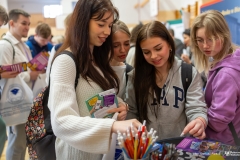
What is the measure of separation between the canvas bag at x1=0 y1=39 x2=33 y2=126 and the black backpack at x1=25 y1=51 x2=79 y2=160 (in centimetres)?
105

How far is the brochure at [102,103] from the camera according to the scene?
91 centimetres

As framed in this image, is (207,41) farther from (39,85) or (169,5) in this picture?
(169,5)

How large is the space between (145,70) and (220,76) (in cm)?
35

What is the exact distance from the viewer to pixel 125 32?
1411 mm

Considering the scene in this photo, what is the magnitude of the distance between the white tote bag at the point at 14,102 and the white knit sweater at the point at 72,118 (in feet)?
4.27

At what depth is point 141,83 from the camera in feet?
4.07

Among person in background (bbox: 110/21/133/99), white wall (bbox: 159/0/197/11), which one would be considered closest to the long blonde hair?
person in background (bbox: 110/21/133/99)

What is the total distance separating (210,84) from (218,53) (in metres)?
0.17

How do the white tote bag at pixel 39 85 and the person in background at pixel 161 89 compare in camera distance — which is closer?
the person in background at pixel 161 89

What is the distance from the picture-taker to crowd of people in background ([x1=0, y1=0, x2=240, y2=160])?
2.64ft

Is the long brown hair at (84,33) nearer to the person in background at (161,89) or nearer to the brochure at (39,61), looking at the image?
the person in background at (161,89)

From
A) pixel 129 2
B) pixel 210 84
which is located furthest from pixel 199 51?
pixel 129 2

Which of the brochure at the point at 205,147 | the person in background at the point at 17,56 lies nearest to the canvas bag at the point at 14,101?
the person in background at the point at 17,56

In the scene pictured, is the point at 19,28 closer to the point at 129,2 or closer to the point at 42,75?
the point at 42,75
